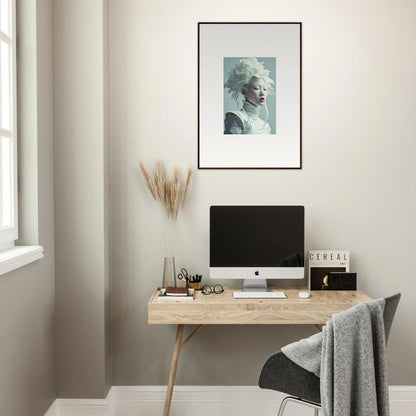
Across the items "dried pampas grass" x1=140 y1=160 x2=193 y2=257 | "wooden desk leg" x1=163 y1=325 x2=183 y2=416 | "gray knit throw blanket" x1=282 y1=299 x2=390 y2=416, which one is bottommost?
"wooden desk leg" x1=163 y1=325 x2=183 y2=416

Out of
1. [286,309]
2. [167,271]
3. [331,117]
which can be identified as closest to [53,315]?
[167,271]

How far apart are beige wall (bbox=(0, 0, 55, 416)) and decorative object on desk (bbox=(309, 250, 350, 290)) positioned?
141cm

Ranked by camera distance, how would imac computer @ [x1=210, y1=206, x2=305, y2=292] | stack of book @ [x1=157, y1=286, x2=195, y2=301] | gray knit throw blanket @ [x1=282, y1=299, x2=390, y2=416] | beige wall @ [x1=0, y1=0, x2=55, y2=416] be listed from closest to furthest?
gray knit throw blanket @ [x1=282, y1=299, x2=390, y2=416] → beige wall @ [x1=0, y1=0, x2=55, y2=416] → stack of book @ [x1=157, y1=286, x2=195, y2=301] → imac computer @ [x1=210, y1=206, x2=305, y2=292]

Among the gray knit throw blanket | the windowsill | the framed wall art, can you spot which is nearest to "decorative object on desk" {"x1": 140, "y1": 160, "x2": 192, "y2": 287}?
the framed wall art

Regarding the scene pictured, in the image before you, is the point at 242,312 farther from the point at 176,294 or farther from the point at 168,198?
the point at 168,198

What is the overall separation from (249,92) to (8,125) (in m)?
1.31

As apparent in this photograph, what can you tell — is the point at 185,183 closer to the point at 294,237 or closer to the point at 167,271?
the point at 167,271

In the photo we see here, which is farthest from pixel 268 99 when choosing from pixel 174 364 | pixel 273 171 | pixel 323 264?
pixel 174 364

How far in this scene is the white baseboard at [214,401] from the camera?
288 centimetres

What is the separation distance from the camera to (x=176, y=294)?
2.56 meters

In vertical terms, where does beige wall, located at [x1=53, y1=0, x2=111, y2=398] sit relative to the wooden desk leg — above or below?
above

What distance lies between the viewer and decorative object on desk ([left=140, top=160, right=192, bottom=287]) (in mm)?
2787

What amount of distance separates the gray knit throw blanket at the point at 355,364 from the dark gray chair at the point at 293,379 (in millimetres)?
133

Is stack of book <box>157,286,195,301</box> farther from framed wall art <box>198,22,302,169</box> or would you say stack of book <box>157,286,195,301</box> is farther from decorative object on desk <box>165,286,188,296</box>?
framed wall art <box>198,22,302,169</box>
